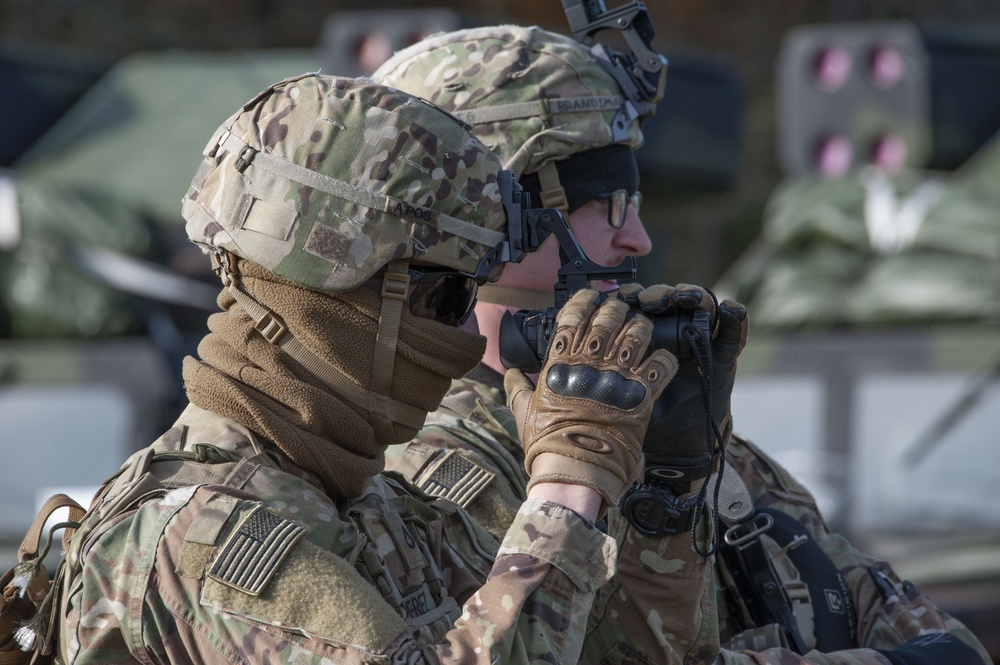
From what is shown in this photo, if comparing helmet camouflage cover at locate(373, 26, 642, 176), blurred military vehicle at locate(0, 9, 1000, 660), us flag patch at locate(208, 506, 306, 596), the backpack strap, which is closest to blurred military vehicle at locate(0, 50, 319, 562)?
blurred military vehicle at locate(0, 9, 1000, 660)

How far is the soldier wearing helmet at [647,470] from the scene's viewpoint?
8.07 ft

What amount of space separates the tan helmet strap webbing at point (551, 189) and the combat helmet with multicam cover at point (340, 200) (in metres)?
0.73

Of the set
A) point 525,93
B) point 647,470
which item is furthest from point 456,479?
point 525,93

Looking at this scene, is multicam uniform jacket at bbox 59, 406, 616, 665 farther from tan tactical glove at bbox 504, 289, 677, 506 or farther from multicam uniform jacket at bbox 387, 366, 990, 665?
multicam uniform jacket at bbox 387, 366, 990, 665

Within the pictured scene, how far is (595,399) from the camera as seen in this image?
7.16 ft

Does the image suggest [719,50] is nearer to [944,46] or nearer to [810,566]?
[944,46]

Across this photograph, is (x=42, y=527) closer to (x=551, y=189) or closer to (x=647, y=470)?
(x=647, y=470)

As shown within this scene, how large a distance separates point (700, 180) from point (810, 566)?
5.61 m

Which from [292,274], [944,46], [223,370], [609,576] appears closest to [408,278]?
[292,274]

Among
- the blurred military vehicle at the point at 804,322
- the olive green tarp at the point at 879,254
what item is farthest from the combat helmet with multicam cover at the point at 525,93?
the olive green tarp at the point at 879,254

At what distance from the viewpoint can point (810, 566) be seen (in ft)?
9.95

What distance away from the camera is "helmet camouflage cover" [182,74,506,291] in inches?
89.9

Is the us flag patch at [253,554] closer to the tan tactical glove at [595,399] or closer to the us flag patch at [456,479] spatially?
the tan tactical glove at [595,399]

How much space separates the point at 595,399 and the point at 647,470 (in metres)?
0.32
